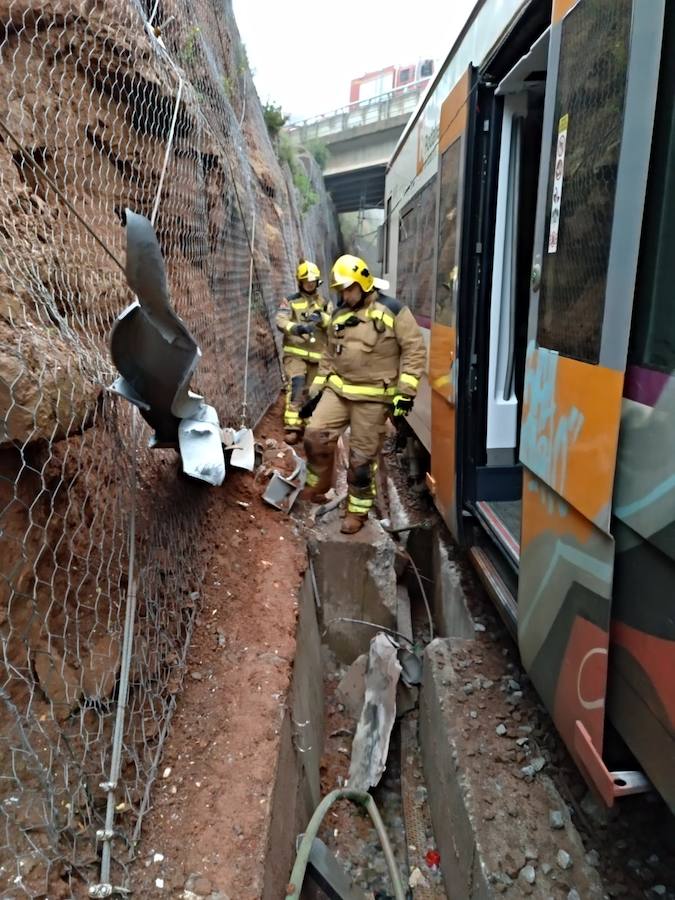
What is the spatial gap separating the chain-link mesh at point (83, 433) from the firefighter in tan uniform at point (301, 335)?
1.25 meters

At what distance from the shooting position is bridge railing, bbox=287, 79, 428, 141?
2139 cm

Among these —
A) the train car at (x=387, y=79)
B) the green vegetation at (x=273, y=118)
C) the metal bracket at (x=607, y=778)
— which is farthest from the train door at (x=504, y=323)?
the train car at (x=387, y=79)

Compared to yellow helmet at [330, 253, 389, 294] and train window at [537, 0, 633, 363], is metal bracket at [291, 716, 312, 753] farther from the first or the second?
yellow helmet at [330, 253, 389, 294]

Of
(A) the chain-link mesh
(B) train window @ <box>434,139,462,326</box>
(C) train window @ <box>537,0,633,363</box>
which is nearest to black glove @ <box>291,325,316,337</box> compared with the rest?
(A) the chain-link mesh

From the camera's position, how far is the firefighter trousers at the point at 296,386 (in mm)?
5938

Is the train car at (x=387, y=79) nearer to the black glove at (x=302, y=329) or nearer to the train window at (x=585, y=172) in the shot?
the black glove at (x=302, y=329)

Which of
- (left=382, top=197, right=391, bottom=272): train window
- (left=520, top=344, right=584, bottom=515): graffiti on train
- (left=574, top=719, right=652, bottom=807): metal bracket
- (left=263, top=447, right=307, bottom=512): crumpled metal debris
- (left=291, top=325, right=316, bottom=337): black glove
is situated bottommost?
(left=263, top=447, right=307, bottom=512): crumpled metal debris

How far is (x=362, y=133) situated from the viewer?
22891 mm

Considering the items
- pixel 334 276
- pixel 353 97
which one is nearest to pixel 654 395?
pixel 334 276

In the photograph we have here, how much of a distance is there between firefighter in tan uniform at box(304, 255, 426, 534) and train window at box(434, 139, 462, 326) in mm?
509

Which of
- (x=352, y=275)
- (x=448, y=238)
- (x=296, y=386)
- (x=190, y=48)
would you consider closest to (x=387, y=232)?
(x=296, y=386)

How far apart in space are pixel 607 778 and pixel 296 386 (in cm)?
503

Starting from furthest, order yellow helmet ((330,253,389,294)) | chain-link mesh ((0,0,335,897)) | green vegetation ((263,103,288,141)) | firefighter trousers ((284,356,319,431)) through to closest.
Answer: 1. green vegetation ((263,103,288,141))
2. firefighter trousers ((284,356,319,431))
3. yellow helmet ((330,253,389,294))
4. chain-link mesh ((0,0,335,897))

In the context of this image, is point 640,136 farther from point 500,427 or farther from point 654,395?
point 500,427
